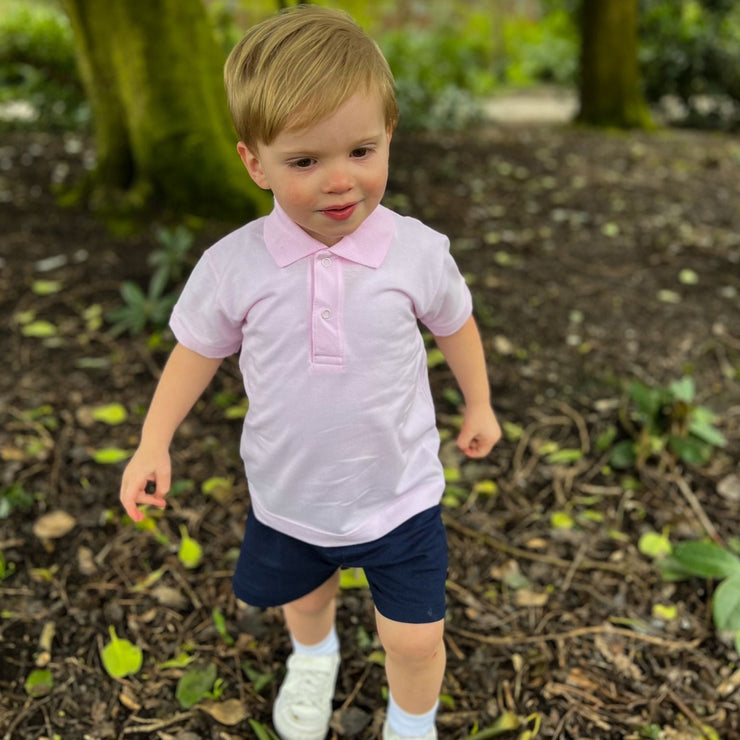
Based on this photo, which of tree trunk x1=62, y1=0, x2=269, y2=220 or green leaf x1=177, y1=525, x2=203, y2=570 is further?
tree trunk x1=62, y1=0, x2=269, y2=220

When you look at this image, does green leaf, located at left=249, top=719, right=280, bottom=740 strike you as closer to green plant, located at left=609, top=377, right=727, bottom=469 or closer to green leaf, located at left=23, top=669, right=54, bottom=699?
green leaf, located at left=23, top=669, right=54, bottom=699

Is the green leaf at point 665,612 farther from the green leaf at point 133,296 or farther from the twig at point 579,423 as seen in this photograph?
the green leaf at point 133,296

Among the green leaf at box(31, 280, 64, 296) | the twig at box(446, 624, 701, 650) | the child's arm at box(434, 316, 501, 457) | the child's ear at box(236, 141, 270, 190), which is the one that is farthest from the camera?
the green leaf at box(31, 280, 64, 296)

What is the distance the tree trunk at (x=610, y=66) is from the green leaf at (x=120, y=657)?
7.22m

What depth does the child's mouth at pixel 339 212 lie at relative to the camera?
1.16m

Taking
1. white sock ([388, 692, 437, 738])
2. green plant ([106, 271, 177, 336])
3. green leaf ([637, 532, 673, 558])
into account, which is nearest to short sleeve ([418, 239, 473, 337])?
white sock ([388, 692, 437, 738])

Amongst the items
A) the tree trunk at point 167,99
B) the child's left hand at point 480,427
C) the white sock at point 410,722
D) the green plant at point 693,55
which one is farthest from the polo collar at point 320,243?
the green plant at point 693,55

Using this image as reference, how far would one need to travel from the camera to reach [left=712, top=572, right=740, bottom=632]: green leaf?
1851mm

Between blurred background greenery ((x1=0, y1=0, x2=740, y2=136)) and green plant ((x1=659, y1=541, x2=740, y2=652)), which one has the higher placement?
green plant ((x1=659, y1=541, x2=740, y2=652))

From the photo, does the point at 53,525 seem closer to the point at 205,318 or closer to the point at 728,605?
the point at 205,318

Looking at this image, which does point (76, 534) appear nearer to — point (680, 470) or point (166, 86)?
point (680, 470)

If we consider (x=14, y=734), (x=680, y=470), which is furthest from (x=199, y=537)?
(x=680, y=470)

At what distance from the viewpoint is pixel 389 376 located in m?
1.29

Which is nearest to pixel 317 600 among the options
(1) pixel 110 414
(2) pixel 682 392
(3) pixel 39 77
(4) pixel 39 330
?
(1) pixel 110 414
